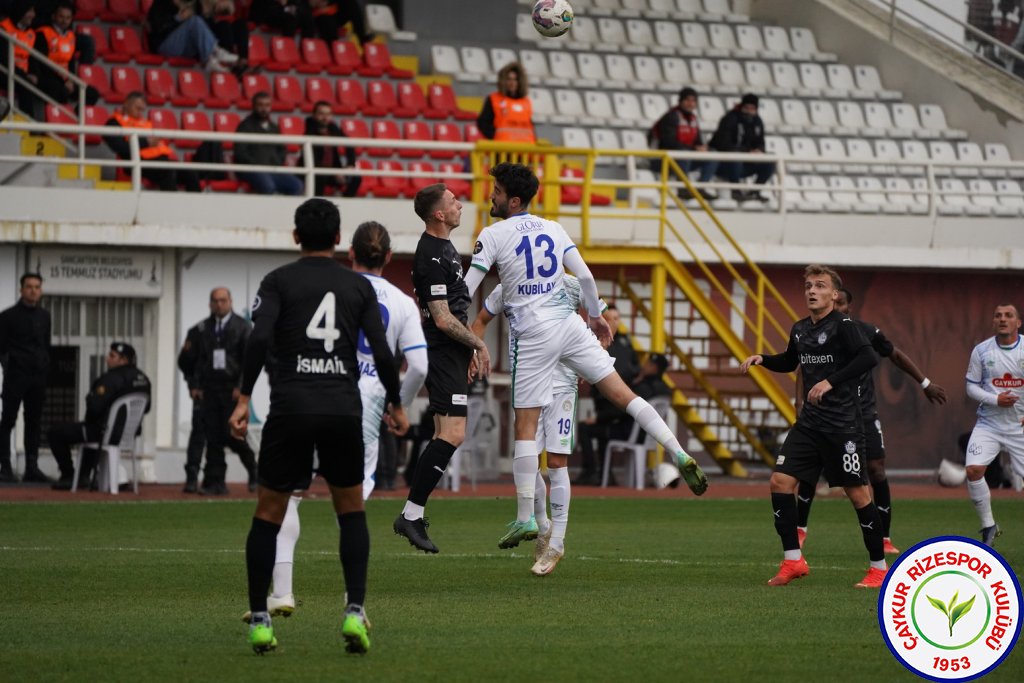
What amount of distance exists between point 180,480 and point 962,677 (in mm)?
15531

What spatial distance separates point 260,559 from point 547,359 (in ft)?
12.1

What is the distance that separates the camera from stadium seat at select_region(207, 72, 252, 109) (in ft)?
78.4

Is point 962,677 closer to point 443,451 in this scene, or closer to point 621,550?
point 443,451

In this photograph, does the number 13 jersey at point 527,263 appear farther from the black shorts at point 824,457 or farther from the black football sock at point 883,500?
the black football sock at point 883,500

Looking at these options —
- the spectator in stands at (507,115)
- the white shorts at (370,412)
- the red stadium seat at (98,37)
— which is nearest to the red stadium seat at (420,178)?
the spectator in stands at (507,115)

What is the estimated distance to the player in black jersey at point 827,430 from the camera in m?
10.8

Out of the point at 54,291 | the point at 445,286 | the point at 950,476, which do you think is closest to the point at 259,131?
the point at 54,291

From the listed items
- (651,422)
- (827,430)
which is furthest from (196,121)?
(827,430)

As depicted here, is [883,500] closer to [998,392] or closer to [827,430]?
[998,392]

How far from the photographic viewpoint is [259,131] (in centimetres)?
2170

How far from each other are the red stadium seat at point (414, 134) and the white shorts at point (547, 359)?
13754 mm

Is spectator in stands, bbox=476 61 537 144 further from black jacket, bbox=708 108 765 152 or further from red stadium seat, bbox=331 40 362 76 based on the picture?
red stadium seat, bbox=331 40 362 76

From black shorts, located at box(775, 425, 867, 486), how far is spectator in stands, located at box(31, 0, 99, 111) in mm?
13191

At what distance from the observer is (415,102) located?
25.4m
